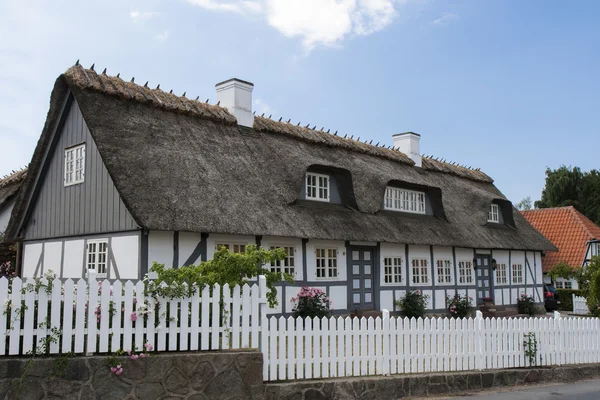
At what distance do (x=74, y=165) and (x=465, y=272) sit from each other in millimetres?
14352

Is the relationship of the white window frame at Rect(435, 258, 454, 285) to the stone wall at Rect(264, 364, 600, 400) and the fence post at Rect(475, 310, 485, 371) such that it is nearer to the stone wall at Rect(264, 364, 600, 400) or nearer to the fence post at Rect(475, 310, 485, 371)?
the stone wall at Rect(264, 364, 600, 400)

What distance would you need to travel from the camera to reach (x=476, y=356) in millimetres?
9828

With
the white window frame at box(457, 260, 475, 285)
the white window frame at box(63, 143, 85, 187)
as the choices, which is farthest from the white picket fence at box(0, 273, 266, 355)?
the white window frame at box(457, 260, 475, 285)

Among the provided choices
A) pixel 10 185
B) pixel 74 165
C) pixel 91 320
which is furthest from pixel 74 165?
pixel 91 320

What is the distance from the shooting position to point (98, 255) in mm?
13711

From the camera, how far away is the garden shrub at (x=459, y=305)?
2029cm

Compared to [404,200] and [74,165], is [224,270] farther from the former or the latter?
[404,200]

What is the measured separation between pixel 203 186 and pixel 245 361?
6933mm

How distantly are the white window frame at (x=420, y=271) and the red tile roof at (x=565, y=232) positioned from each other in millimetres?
13848

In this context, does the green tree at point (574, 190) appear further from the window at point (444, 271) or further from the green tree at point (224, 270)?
the green tree at point (224, 270)

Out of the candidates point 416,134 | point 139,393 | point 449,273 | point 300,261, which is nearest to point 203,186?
point 300,261

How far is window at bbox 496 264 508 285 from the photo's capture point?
A: 23609 mm

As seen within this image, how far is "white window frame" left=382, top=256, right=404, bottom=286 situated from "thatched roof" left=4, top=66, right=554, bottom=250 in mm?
886

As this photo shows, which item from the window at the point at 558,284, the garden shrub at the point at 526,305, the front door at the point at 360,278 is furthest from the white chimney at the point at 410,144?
the window at the point at 558,284
